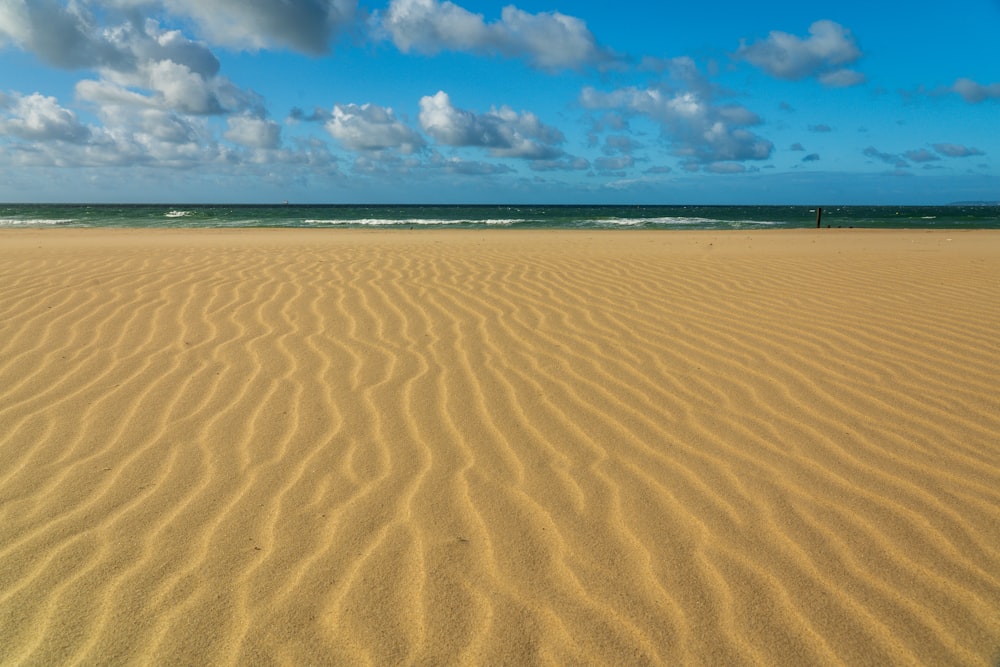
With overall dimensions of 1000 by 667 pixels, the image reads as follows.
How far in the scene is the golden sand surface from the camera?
199cm

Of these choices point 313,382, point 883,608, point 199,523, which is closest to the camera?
point 883,608

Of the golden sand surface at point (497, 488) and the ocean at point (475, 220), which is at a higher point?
the ocean at point (475, 220)

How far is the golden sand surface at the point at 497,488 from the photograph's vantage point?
1.99 m

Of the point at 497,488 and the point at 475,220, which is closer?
the point at 497,488

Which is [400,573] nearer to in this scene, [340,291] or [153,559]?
[153,559]

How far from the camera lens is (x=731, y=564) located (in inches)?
90.4

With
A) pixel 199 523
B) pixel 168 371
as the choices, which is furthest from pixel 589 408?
pixel 168 371

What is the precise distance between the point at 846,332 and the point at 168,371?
507 cm

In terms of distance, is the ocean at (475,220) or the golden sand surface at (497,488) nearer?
the golden sand surface at (497,488)

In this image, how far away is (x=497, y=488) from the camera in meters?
2.83

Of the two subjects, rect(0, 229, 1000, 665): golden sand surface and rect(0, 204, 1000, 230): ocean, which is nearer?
rect(0, 229, 1000, 665): golden sand surface

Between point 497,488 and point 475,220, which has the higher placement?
point 475,220

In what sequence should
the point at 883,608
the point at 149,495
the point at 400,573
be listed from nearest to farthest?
the point at 883,608 → the point at 400,573 → the point at 149,495

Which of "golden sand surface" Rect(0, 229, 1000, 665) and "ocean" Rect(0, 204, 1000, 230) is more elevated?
"ocean" Rect(0, 204, 1000, 230)
